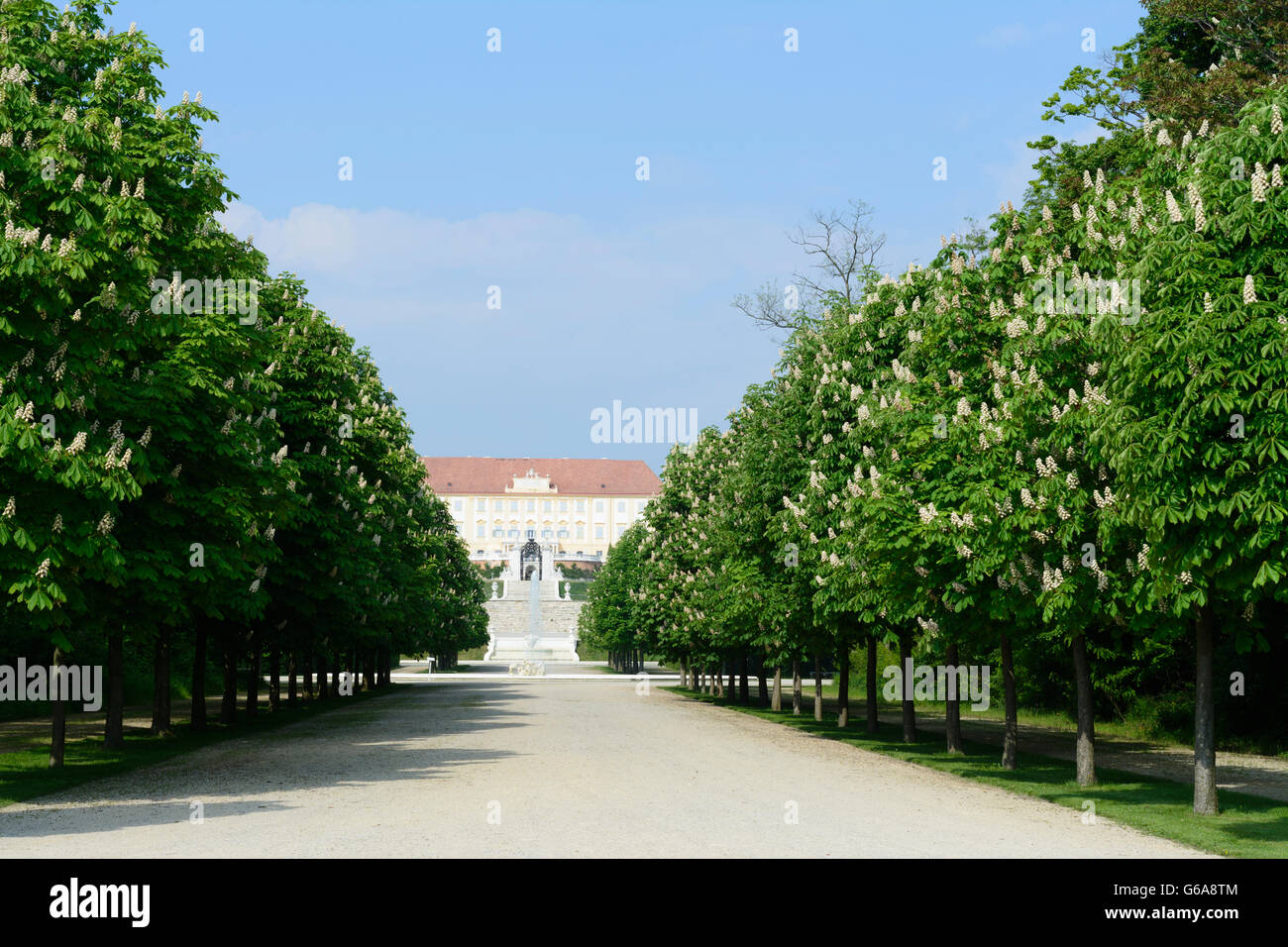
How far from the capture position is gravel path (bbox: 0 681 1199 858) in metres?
14.7

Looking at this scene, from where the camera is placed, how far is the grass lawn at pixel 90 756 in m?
21.8

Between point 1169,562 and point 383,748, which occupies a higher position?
point 1169,562

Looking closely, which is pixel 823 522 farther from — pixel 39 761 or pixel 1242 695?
pixel 39 761

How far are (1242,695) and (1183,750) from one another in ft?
8.66

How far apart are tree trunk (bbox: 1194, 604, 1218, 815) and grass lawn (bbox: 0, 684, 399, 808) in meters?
17.9

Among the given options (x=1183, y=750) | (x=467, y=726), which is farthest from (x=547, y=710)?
(x=1183, y=750)

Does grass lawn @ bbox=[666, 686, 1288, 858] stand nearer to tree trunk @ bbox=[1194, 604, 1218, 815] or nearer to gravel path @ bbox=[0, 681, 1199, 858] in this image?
tree trunk @ bbox=[1194, 604, 1218, 815]

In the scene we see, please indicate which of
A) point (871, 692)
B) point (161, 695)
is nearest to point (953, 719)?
point (871, 692)

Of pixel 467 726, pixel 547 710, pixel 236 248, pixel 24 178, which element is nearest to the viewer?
pixel 24 178

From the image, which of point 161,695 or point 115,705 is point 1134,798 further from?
point 161,695

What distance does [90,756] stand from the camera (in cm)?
2727

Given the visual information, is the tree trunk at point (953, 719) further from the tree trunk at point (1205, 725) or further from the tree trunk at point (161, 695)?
the tree trunk at point (161, 695)

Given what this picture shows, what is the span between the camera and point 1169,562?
16.4m

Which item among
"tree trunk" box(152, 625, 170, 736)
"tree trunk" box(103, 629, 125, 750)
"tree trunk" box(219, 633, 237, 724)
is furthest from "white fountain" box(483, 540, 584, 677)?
"tree trunk" box(103, 629, 125, 750)
